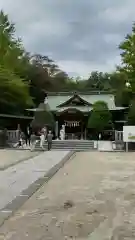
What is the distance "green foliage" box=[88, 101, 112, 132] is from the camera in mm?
33375

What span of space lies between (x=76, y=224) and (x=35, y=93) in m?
45.1

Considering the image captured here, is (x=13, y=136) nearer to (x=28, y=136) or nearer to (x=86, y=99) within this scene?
(x=28, y=136)

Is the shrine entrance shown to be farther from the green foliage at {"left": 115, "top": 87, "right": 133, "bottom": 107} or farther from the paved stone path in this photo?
the paved stone path

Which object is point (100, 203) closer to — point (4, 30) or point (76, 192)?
point (76, 192)

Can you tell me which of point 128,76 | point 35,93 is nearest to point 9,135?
point 128,76

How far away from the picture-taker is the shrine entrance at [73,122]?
119 feet

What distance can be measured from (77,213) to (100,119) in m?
27.2

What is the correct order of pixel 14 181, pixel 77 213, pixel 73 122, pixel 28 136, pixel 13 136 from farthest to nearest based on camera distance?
1. pixel 28 136
2. pixel 73 122
3. pixel 13 136
4. pixel 14 181
5. pixel 77 213

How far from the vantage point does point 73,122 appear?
37188 mm

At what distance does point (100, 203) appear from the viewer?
734 cm

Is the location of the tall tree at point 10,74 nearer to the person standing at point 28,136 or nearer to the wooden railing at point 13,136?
the person standing at point 28,136

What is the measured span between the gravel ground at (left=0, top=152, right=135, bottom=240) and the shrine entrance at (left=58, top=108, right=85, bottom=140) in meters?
26.1

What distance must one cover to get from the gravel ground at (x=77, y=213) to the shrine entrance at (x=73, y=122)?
26051mm

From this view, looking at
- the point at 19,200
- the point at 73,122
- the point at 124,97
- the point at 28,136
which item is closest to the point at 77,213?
the point at 19,200
